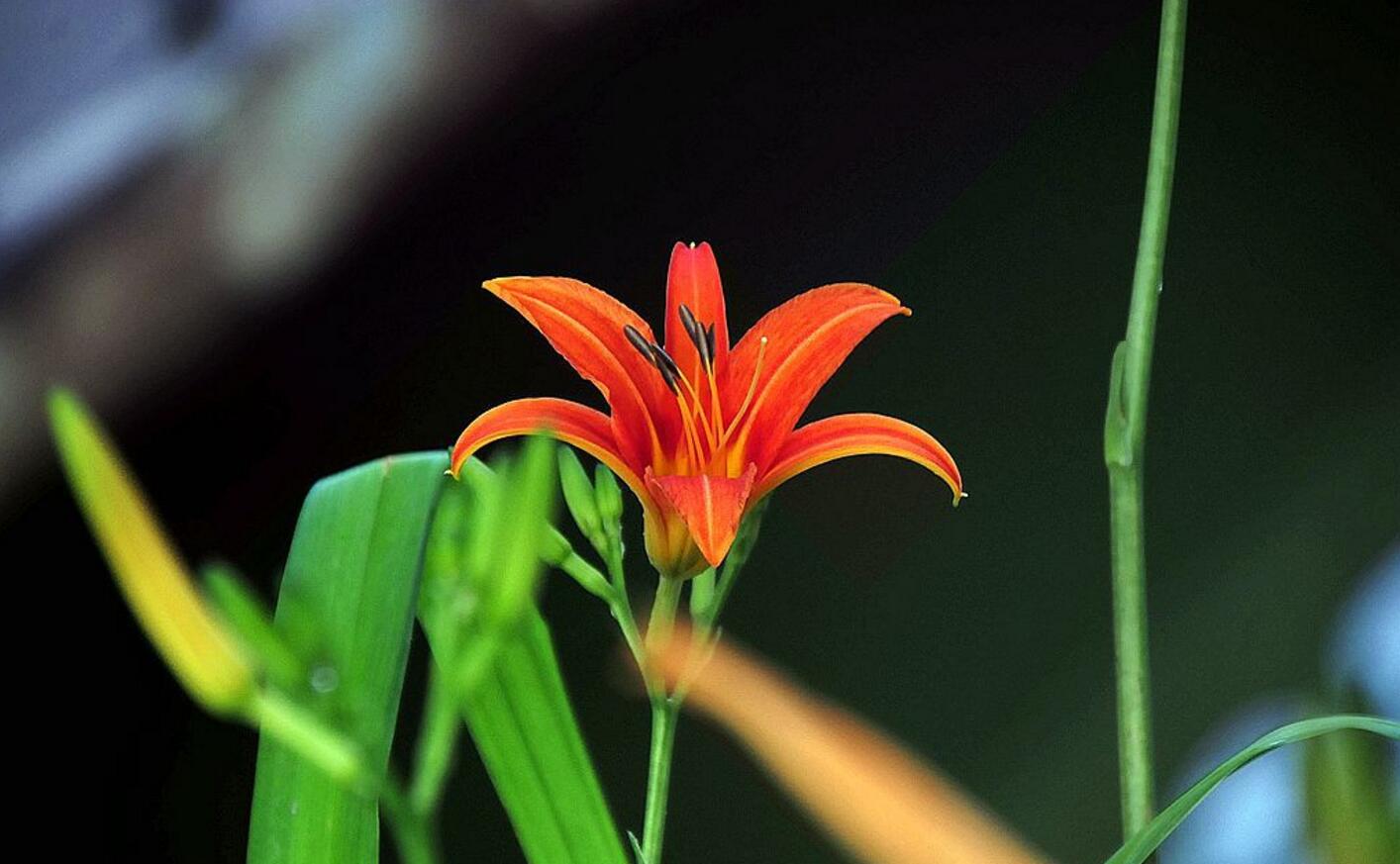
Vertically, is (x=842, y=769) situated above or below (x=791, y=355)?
below

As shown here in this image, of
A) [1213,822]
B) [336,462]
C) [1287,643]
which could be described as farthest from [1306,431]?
[336,462]

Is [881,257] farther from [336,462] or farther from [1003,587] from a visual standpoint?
[336,462]

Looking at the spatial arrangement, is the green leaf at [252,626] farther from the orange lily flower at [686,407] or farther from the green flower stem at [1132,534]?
the green flower stem at [1132,534]

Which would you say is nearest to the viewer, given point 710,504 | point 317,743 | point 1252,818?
point 317,743

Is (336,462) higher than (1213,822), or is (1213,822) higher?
(336,462)

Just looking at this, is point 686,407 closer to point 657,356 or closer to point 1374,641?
point 657,356

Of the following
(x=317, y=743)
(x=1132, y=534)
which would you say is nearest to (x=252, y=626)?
(x=317, y=743)

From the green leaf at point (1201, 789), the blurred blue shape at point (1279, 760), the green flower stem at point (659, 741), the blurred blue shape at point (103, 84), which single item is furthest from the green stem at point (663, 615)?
the blurred blue shape at point (103, 84)
